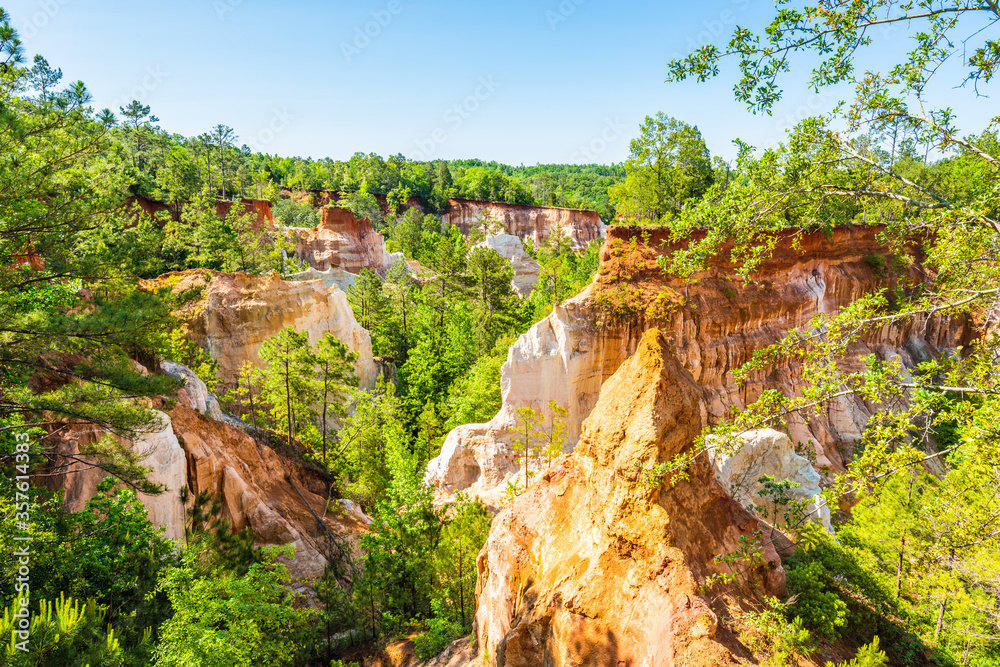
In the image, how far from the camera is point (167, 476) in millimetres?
11039

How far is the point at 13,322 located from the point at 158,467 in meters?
4.99

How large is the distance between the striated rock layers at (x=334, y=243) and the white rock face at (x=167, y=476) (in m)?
32.1

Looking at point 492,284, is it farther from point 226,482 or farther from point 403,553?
point 403,553

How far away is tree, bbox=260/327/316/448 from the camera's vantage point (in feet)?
55.1

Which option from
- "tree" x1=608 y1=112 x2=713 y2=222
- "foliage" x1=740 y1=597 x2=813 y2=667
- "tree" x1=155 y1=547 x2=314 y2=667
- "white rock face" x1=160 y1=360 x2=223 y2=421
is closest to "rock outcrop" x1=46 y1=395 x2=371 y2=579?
"white rock face" x1=160 y1=360 x2=223 y2=421

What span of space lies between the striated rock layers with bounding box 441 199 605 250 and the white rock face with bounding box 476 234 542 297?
24.9 feet

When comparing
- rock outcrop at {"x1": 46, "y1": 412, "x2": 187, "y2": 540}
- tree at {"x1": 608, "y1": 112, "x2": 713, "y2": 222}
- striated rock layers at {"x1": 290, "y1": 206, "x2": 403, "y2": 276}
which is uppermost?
striated rock layers at {"x1": 290, "y1": 206, "x2": 403, "y2": 276}

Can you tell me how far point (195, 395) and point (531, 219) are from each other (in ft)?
196

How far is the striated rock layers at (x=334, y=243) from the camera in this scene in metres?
43.1

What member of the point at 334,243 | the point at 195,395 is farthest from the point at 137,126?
the point at 195,395

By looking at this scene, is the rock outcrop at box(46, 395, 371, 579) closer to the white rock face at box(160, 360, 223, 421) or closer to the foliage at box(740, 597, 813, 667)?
the white rock face at box(160, 360, 223, 421)

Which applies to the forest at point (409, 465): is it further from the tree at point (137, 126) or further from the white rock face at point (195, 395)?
the tree at point (137, 126)

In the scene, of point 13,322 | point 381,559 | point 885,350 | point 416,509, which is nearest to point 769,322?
point 885,350

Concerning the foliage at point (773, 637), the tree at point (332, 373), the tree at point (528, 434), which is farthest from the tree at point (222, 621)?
the tree at point (528, 434)
